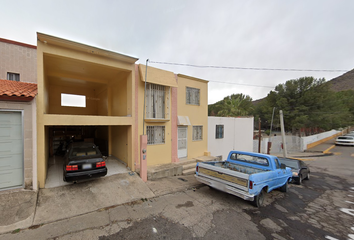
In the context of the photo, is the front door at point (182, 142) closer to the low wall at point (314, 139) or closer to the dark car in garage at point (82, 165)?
the dark car in garage at point (82, 165)

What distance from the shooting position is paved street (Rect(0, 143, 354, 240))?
358 centimetres

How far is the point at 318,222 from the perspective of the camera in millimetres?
4367

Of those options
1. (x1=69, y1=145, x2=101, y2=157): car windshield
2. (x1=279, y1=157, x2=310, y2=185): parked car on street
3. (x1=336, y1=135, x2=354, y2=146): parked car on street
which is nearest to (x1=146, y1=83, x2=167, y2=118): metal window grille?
(x1=69, y1=145, x2=101, y2=157): car windshield

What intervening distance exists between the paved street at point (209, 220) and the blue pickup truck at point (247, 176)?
551 mm

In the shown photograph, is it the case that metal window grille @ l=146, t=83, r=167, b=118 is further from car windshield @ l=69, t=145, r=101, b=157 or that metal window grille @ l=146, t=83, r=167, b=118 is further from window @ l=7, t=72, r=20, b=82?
window @ l=7, t=72, r=20, b=82

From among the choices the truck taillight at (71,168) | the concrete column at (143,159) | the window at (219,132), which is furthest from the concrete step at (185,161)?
the truck taillight at (71,168)

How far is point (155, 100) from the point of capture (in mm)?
8289

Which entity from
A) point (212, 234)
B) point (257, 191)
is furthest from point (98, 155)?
point (257, 191)

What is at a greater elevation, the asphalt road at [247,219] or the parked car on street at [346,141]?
the asphalt road at [247,219]

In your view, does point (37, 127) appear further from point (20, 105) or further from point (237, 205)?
point (237, 205)

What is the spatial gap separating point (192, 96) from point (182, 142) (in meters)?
3.07

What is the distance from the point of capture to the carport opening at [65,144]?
6.46 meters

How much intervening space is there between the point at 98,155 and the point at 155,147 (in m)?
2.97

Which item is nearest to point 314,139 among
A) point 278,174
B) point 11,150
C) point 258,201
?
point 278,174
